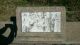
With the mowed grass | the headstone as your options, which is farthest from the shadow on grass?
the mowed grass

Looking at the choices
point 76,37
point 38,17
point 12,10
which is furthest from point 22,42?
point 12,10

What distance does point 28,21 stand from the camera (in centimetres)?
638

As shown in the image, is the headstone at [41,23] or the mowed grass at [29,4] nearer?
the headstone at [41,23]

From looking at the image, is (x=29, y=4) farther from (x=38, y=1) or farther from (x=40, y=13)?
(x=40, y=13)

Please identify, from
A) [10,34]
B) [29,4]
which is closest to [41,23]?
[10,34]

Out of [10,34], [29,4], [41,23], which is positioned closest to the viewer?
[41,23]

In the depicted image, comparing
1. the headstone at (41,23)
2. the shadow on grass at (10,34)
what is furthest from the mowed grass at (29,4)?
the headstone at (41,23)

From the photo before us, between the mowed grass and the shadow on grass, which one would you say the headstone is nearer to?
the shadow on grass

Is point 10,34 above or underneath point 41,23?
underneath

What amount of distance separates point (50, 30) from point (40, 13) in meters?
0.45

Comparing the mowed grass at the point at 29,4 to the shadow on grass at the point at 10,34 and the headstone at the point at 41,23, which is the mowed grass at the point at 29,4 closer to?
the shadow on grass at the point at 10,34

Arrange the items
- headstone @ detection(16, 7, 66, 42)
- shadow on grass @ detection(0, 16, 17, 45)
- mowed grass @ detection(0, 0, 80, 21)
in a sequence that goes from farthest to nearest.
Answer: mowed grass @ detection(0, 0, 80, 21)
shadow on grass @ detection(0, 16, 17, 45)
headstone @ detection(16, 7, 66, 42)

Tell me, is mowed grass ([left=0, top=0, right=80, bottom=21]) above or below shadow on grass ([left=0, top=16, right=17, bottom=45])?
above

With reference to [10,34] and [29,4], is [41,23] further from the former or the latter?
[29,4]
